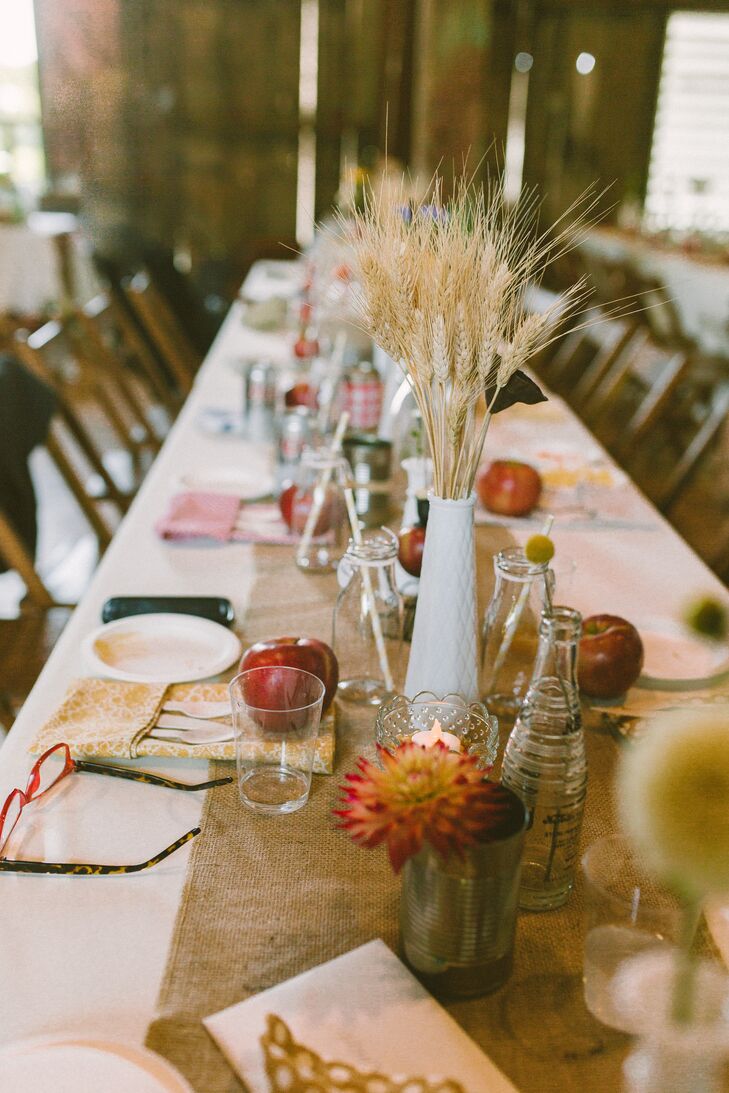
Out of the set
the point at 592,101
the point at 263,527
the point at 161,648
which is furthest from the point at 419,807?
the point at 592,101

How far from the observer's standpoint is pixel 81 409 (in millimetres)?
4750

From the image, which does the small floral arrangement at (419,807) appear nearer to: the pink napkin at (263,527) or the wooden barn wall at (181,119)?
the pink napkin at (263,527)

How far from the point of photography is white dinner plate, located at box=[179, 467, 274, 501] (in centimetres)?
174

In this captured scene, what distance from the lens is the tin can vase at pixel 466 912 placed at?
0.65 m

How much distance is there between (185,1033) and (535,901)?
27 centimetres

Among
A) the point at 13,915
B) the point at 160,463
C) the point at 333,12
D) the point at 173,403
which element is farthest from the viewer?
the point at 333,12

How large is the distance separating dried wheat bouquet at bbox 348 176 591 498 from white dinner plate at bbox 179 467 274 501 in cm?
83

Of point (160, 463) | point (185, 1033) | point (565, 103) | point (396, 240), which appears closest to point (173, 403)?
point (160, 463)

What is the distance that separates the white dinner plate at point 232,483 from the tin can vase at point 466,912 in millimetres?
1098

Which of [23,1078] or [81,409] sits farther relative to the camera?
[81,409]

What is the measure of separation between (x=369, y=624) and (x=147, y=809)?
0.32m

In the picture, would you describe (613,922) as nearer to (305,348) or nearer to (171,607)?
(171,607)

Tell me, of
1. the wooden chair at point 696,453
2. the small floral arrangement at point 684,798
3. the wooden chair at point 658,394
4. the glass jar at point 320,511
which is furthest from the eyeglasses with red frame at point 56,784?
the wooden chair at point 658,394

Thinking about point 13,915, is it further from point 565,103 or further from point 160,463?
point 565,103
